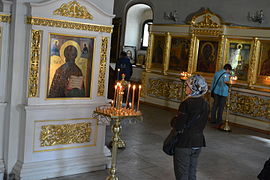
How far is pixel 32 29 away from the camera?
4.99 m

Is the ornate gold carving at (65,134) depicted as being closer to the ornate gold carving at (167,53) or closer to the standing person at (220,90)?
the standing person at (220,90)

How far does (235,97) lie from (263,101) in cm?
86

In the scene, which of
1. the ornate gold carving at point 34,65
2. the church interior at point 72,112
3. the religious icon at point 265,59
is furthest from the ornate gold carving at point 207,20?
the ornate gold carving at point 34,65

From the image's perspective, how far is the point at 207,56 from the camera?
1155 cm

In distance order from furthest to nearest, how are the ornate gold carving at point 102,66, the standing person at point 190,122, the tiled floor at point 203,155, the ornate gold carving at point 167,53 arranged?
1. the ornate gold carving at point 167,53
2. the tiled floor at point 203,155
3. the ornate gold carving at point 102,66
4. the standing person at point 190,122

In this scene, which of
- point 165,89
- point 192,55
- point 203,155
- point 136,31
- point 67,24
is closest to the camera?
point 67,24

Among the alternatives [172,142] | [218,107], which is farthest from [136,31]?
[172,142]

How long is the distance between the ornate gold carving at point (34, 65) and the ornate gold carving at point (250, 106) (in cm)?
682

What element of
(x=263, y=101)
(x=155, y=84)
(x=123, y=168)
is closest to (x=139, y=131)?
(x=123, y=168)

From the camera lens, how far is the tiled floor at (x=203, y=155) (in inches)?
238

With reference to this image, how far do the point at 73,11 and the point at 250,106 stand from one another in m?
6.57

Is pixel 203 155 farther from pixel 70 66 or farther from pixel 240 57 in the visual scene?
pixel 240 57

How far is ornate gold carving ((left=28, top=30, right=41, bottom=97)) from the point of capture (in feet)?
16.5

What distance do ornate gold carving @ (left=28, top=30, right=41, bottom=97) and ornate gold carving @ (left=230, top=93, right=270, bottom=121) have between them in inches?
269
